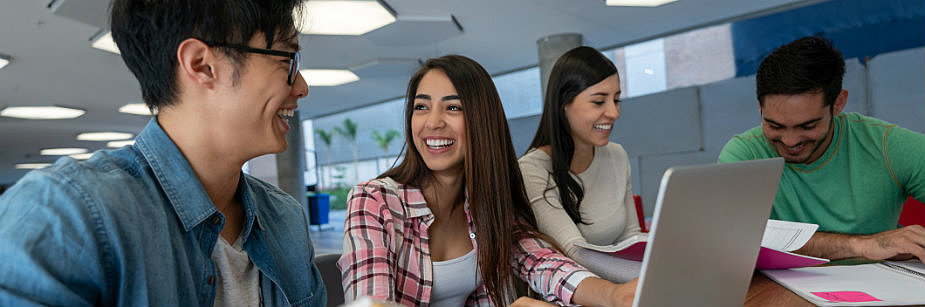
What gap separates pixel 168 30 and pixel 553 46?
6.45m

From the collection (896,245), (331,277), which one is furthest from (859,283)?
(331,277)

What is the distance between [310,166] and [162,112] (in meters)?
12.2

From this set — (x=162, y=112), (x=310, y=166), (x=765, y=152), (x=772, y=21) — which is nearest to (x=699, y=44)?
(x=772, y=21)

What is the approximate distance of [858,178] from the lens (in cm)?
182

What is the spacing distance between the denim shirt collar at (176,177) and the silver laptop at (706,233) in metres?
0.76

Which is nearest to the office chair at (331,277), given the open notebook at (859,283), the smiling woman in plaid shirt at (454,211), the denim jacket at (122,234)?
the smiling woman in plaid shirt at (454,211)

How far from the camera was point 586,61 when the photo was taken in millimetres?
2045

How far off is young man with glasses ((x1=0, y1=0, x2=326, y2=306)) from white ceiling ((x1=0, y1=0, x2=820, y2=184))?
425cm

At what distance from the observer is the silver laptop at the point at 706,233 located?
0.66 meters

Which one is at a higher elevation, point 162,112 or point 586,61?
point 586,61

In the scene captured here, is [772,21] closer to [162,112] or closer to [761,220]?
[761,220]

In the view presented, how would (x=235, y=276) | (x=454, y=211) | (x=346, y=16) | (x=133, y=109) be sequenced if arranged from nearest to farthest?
(x=235, y=276) < (x=454, y=211) < (x=346, y=16) < (x=133, y=109)

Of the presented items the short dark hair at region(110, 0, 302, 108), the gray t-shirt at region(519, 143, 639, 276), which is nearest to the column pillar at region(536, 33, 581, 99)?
the gray t-shirt at region(519, 143, 639, 276)

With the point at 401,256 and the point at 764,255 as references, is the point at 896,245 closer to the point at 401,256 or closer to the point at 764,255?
the point at 764,255
